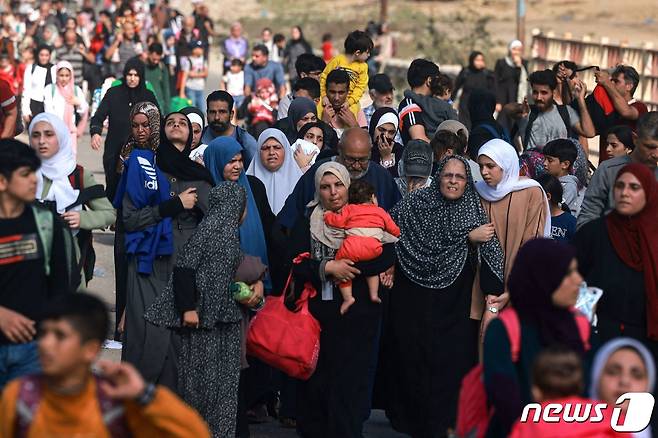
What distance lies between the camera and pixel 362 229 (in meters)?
8.06

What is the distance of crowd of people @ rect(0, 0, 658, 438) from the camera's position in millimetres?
5301

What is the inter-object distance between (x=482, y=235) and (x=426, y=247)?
33 cm

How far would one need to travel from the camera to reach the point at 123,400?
16.2 ft

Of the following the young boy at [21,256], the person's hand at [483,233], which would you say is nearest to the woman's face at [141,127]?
the person's hand at [483,233]

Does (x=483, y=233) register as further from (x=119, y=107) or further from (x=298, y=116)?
(x=119, y=107)

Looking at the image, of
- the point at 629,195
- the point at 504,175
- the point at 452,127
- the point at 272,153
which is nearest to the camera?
the point at 629,195

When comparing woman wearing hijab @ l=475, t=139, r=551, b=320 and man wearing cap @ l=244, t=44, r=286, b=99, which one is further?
man wearing cap @ l=244, t=44, r=286, b=99

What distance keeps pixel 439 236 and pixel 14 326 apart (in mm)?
2801

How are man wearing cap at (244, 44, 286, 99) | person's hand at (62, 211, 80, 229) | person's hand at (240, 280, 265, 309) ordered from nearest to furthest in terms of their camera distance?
person's hand at (62, 211, 80, 229) < person's hand at (240, 280, 265, 309) < man wearing cap at (244, 44, 286, 99)

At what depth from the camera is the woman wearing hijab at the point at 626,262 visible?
23.6 feet

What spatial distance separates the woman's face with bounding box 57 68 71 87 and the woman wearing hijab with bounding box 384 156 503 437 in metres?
9.07

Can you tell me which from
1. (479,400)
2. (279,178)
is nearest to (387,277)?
(279,178)

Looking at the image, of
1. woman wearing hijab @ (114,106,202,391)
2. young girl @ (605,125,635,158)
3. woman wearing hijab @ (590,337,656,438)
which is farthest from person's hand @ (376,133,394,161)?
woman wearing hijab @ (590,337,656,438)

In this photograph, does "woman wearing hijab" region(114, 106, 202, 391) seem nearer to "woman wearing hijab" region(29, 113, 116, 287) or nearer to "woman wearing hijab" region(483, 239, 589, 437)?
"woman wearing hijab" region(29, 113, 116, 287)
